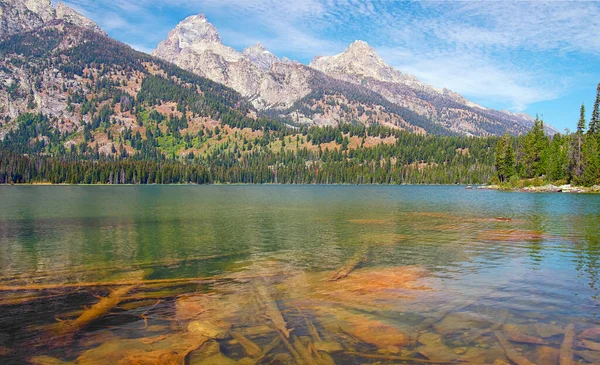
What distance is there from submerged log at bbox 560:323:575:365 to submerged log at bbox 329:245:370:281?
12.9 meters

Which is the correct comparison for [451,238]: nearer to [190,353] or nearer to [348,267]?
[348,267]

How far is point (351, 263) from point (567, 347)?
57.7 ft

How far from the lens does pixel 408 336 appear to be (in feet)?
51.5

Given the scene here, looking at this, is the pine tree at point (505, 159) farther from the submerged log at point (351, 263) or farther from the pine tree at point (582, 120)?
the submerged log at point (351, 263)

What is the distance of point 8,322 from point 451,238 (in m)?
39.3

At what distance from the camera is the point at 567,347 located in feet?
47.5

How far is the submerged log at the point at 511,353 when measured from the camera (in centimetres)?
1332

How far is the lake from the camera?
47.4 ft

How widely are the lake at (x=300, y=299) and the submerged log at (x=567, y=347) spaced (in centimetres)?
8

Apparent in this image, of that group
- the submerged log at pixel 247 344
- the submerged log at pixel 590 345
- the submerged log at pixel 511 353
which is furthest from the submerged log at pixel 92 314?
the submerged log at pixel 590 345

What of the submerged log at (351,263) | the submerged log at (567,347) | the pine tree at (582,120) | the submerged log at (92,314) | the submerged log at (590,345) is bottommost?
the submerged log at (92,314)

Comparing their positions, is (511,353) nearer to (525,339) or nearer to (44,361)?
(525,339)

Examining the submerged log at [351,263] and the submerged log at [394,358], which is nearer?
the submerged log at [394,358]

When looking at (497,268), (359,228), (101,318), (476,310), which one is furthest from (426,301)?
(359,228)
